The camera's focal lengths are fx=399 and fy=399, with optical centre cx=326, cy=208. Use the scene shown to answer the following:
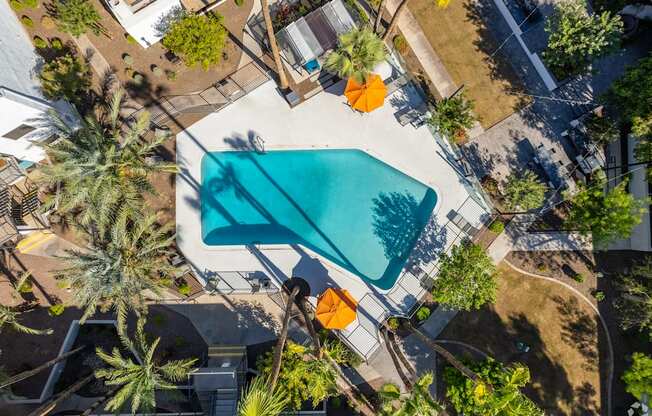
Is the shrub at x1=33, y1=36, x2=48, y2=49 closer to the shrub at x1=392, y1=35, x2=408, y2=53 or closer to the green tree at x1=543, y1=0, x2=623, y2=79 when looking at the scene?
the shrub at x1=392, y1=35, x2=408, y2=53

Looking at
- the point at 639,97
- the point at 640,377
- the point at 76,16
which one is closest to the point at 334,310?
the point at 640,377

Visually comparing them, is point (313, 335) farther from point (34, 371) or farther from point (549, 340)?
point (549, 340)

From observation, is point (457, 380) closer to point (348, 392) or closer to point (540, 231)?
point (348, 392)

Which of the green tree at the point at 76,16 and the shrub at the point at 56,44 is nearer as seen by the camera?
the green tree at the point at 76,16

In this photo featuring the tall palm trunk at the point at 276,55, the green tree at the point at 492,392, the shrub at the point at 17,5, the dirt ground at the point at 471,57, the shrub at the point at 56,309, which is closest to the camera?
the green tree at the point at 492,392

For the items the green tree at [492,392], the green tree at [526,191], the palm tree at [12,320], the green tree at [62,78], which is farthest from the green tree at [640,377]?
the green tree at [62,78]

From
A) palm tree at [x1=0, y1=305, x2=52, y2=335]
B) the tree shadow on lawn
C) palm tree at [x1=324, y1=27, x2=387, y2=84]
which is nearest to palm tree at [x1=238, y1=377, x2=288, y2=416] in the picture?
the tree shadow on lawn

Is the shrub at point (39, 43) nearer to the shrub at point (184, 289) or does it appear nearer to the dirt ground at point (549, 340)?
the shrub at point (184, 289)
